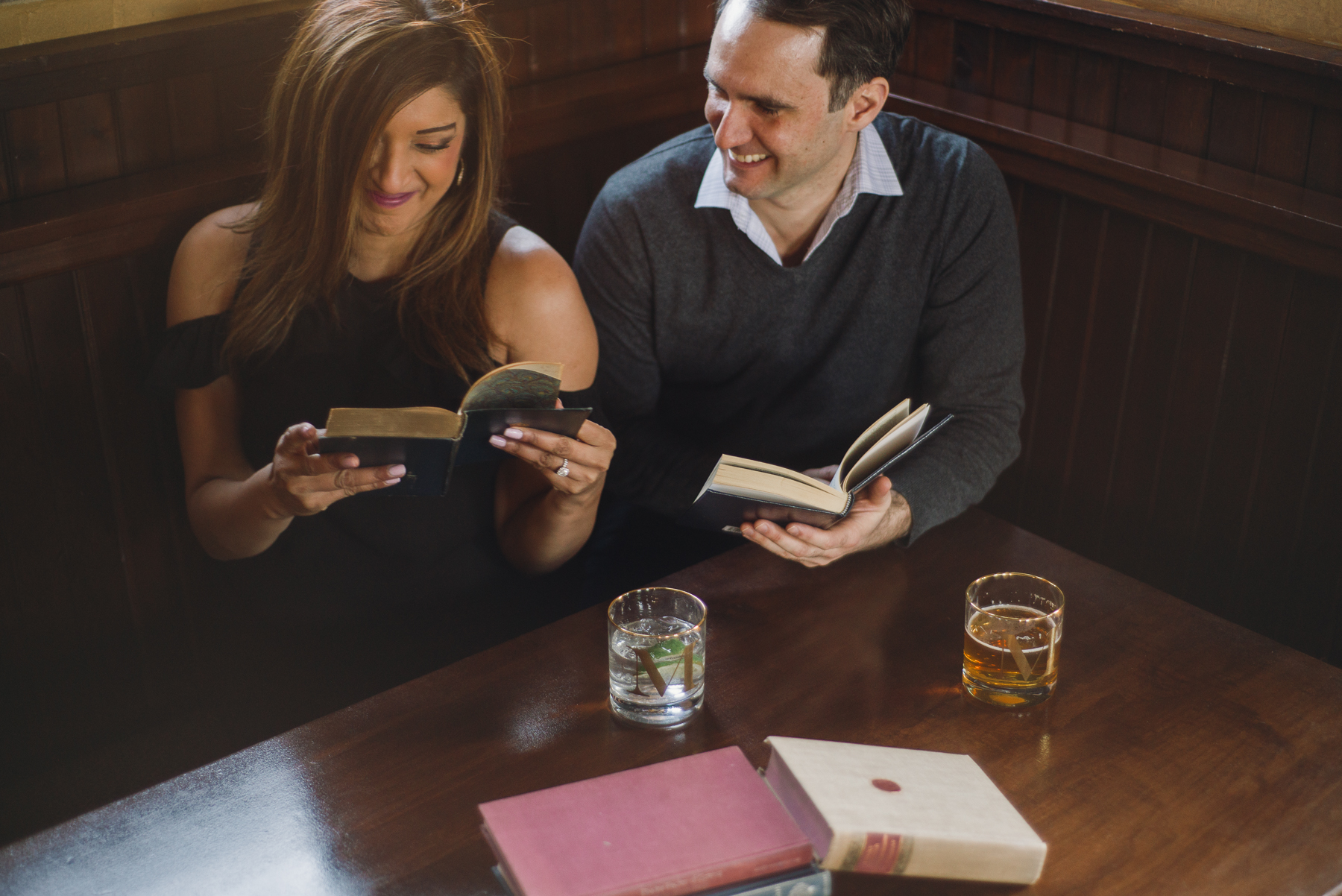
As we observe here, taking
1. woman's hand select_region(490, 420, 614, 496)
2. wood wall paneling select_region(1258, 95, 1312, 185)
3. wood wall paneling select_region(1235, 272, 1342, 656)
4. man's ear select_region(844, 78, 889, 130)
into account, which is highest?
man's ear select_region(844, 78, 889, 130)

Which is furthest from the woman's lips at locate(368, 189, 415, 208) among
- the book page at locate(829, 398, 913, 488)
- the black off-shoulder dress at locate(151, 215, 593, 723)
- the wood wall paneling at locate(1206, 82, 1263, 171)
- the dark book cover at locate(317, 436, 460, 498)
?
the wood wall paneling at locate(1206, 82, 1263, 171)

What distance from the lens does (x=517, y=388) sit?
143 centimetres

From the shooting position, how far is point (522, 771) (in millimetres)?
1202

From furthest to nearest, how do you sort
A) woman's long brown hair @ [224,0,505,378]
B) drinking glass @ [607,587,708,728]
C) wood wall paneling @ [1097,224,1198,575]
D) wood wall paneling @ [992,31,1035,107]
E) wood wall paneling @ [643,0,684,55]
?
wood wall paneling @ [643,0,684,55]
wood wall paneling @ [992,31,1035,107]
wood wall paneling @ [1097,224,1198,575]
woman's long brown hair @ [224,0,505,378]
drinking glass @ [607,587,708,728]

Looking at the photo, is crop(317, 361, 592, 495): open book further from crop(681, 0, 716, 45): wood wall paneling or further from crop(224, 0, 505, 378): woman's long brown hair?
crop(681, 0, 716, 45): wood wall paneling

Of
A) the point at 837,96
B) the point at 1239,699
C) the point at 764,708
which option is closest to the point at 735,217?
the point at 837,96

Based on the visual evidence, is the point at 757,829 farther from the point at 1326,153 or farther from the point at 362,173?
the point at 1326,153

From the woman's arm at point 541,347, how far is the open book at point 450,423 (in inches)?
11.8

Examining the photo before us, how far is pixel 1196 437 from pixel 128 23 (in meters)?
2.09

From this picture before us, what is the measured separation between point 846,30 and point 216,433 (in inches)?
46.8

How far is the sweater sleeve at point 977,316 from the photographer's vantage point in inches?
77.2

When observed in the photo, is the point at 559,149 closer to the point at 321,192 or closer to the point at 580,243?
the point at 580,243

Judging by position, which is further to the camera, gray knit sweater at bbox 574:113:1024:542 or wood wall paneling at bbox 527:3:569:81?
wood wall paneling at bbox 527:3:569:81

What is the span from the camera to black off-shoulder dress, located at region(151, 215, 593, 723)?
72.1 inches
